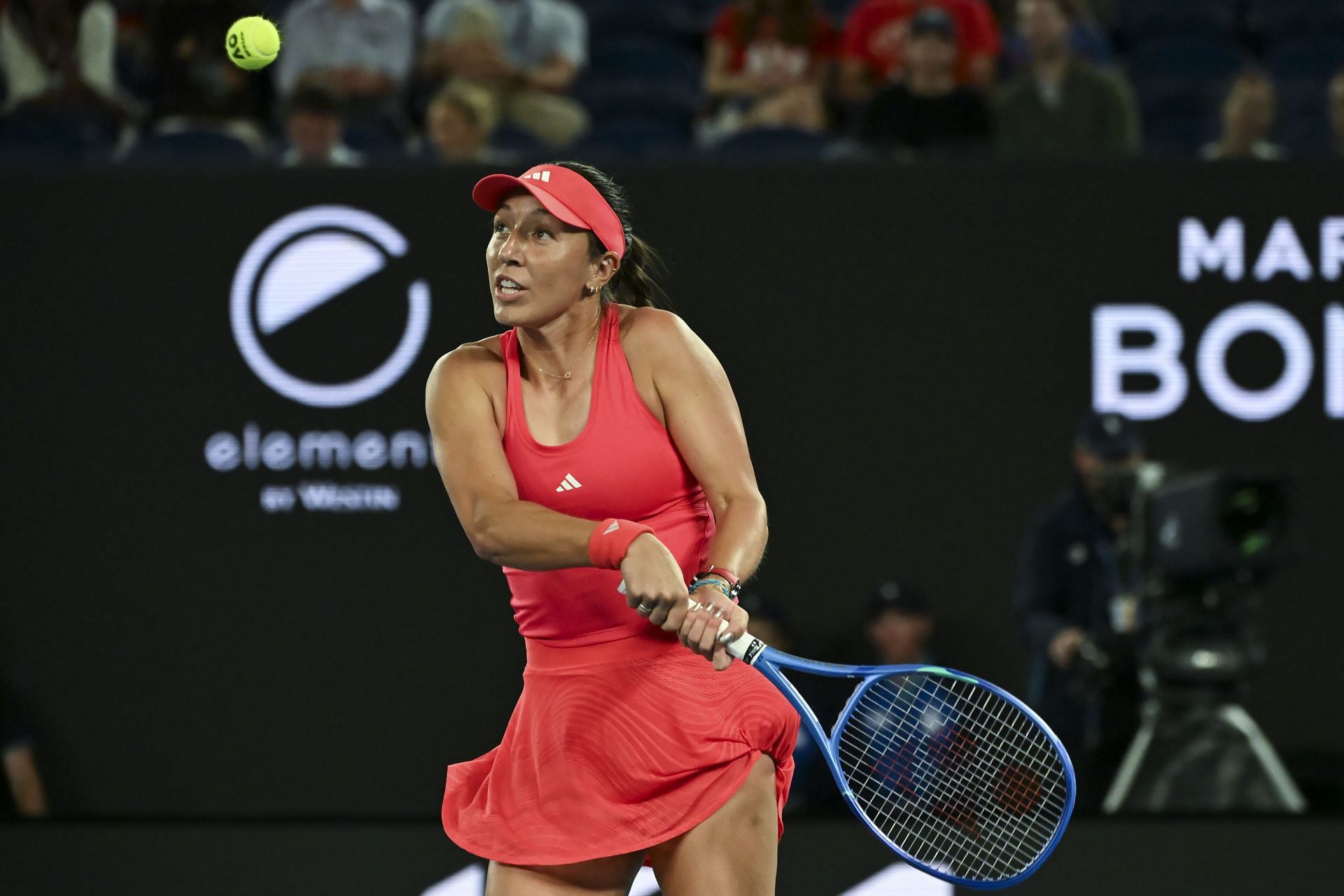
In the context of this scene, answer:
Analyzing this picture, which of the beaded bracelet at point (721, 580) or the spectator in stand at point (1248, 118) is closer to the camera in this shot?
the beaded bracelet at point (721, 580)

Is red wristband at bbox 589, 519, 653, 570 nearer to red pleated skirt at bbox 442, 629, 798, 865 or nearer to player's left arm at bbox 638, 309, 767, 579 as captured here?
player's left arm at bbox 638, 309, 767, 579

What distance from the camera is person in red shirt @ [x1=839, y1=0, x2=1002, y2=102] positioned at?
7.29 m

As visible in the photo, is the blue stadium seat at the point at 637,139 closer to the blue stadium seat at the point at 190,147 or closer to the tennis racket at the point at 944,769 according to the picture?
the blue stadium seat at the point at 190,147

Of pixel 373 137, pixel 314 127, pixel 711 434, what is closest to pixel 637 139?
pixel 373 137

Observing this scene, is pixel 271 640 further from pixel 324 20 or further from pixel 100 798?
pixel 324 20

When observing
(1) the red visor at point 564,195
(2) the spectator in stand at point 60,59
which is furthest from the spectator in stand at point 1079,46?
(1) the red visor at point 564,195

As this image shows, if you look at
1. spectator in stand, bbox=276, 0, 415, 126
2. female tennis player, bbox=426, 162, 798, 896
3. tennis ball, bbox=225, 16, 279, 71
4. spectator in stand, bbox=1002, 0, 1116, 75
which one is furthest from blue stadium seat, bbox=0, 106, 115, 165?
female tennis player, bbox=426, 162, 798, 896

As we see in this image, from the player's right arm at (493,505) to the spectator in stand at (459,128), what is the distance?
141 inches

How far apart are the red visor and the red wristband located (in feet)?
1.75

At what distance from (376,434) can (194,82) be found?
1.79m

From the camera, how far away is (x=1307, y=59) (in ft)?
26.2

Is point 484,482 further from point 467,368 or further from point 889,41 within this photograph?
point 889,41

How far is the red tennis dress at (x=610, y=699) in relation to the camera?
9.98ft

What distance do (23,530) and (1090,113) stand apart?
163 inches
